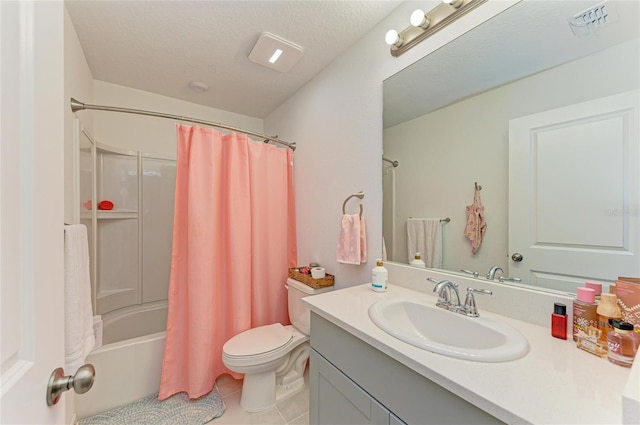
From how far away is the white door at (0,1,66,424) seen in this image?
0.35 meters

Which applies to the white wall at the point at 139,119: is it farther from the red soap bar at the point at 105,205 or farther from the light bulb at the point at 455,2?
the light bulb at the point at 455,2

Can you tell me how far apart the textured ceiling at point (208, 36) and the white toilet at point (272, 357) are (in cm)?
160

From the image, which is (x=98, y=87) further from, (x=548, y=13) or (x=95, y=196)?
(x=548, y=13)

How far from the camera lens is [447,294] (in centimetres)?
105

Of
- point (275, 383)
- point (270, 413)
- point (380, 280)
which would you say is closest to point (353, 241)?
point (380, 280)

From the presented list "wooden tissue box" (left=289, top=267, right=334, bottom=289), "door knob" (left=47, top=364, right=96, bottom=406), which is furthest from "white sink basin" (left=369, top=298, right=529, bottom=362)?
"door knob" (left=47, top=364, right=96, bottom=406)

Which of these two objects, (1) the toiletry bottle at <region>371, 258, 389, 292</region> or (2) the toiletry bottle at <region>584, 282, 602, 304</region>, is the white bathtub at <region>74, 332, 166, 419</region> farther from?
(2) the toiletry bottle at <region>584, 282, 602, 304</region>

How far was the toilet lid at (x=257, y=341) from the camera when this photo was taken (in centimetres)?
143

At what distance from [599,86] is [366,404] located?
125 cm

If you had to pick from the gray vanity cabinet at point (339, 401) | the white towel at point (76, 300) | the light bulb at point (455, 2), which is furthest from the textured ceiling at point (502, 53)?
the white towel at point (76, 300)

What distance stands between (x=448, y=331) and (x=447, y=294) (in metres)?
0.15

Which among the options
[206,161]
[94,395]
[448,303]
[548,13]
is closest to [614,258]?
[448,303]

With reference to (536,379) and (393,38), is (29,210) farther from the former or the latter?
(393,38)

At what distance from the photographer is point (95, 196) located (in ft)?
6.42
